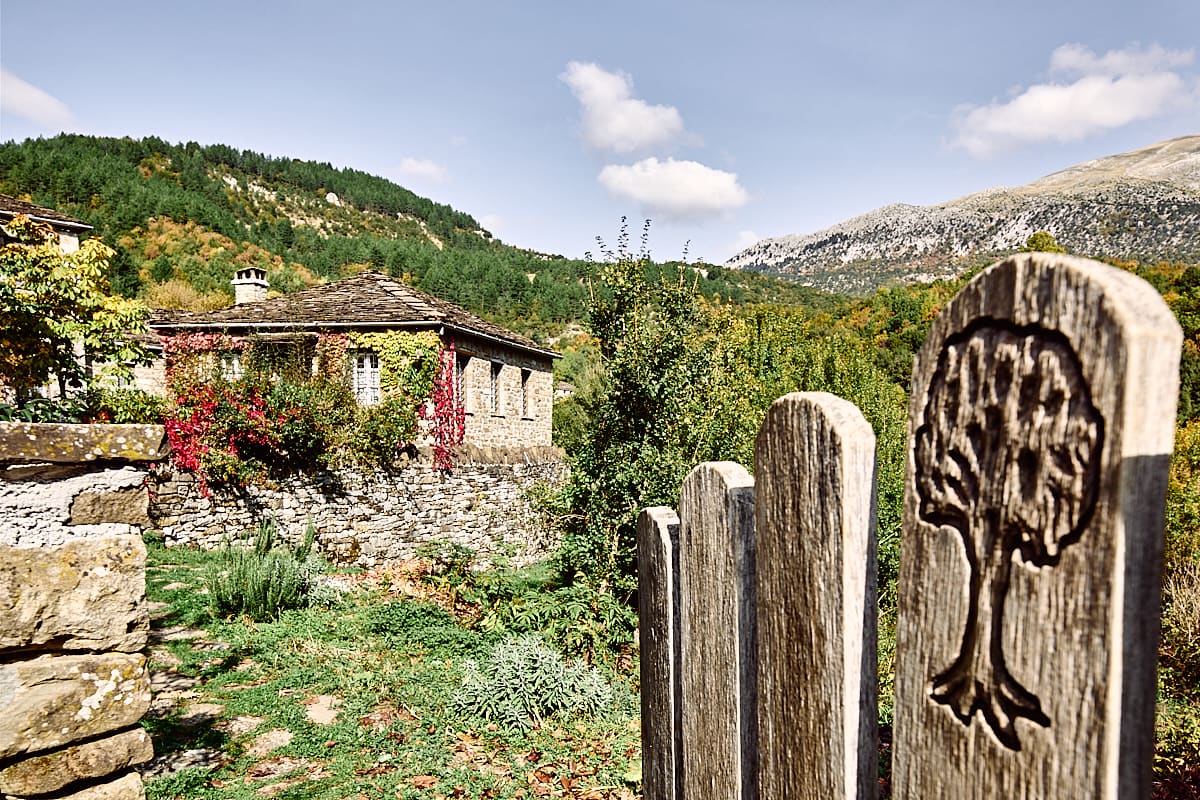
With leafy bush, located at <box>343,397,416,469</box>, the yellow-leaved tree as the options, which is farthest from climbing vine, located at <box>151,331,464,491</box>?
the yellow-leaved tree

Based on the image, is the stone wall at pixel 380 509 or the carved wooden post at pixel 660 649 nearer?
the carved wooden post at pixel 660 649

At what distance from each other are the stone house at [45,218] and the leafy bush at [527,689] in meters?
15.9

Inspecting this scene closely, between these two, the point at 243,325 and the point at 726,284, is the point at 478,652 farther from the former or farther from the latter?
the point at 726,284

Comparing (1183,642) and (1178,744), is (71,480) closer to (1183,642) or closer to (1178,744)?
(1178,744)

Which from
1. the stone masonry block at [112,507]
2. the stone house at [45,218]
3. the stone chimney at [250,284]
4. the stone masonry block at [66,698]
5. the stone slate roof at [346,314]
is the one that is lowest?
the stone masonry block at [66,698]

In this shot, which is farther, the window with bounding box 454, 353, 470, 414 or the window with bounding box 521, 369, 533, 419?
the window with bounding box 521, 369, 533, 419

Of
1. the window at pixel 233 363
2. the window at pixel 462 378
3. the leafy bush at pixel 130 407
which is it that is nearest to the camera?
the leafy bush at pixel 130 407

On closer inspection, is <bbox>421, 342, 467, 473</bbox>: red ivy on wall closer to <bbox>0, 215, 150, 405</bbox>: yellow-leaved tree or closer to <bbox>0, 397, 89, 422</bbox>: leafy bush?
<bbox>0, 215, 150, 405</bbox>: yellow-leaved tree

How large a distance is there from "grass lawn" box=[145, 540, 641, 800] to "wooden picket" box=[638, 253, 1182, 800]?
4.16m

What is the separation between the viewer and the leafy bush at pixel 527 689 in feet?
18.0

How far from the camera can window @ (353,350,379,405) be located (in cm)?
1492

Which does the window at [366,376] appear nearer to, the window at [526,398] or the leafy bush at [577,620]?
the window at [526,398]

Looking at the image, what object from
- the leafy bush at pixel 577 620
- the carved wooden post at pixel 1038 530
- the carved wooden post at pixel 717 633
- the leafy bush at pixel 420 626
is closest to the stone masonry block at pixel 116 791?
the carved wooden post at pixel 717 633

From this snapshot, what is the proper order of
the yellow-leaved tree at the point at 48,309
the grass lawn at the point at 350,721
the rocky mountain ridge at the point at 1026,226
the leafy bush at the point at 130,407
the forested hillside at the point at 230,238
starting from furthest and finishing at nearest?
the rocky mountain ridge at the point at 1026,226 → the forested hillside at the point at 230,238 → the leafy bush at the point at 130,407 → the yellow-leaved tree at the point at 48,309 → the grass lawn at the point at 350,721
